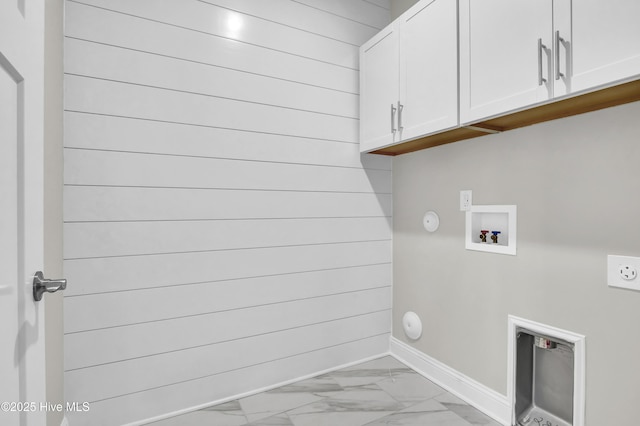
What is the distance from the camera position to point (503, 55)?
4.44 feet

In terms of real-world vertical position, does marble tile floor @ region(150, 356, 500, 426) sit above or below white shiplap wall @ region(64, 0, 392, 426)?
below

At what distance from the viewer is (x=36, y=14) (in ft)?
2.52

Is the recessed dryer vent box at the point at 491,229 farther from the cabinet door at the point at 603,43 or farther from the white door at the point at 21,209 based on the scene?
the white door at the point at 21,209

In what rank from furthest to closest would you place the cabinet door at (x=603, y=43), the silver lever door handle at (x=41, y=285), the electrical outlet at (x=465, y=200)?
the electrical outlet at (x=465, y=200) < the cabinet door at (x=603, y=43) < the silver lever door handle at (x=41, y=285)

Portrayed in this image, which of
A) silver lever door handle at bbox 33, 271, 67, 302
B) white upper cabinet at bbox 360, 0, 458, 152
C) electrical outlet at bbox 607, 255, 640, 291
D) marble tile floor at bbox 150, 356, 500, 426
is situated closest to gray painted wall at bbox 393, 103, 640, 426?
electrical outlet at bbox 607, 255, 640, 291

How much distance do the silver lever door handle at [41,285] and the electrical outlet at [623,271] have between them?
178cm

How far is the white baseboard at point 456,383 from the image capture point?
5.38 feet

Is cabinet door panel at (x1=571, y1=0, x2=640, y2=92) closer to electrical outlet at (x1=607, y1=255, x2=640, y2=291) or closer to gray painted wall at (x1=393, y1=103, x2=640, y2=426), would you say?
gray painted wall at (x1=393, y1=103, x2=640, y2=426)

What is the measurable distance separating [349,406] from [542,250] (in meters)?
1.25

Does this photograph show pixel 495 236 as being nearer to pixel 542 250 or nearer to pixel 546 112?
pixel 542 250

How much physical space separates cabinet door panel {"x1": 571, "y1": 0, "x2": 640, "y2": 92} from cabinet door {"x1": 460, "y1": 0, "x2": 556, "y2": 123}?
9 cm

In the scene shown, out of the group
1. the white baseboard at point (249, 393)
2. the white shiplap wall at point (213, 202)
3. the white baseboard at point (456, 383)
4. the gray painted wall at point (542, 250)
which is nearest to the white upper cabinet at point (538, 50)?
the gray painted wall at point (542, 250)

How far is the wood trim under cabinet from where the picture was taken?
1143mm

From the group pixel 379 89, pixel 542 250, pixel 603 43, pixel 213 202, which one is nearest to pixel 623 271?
pixel 542 250
